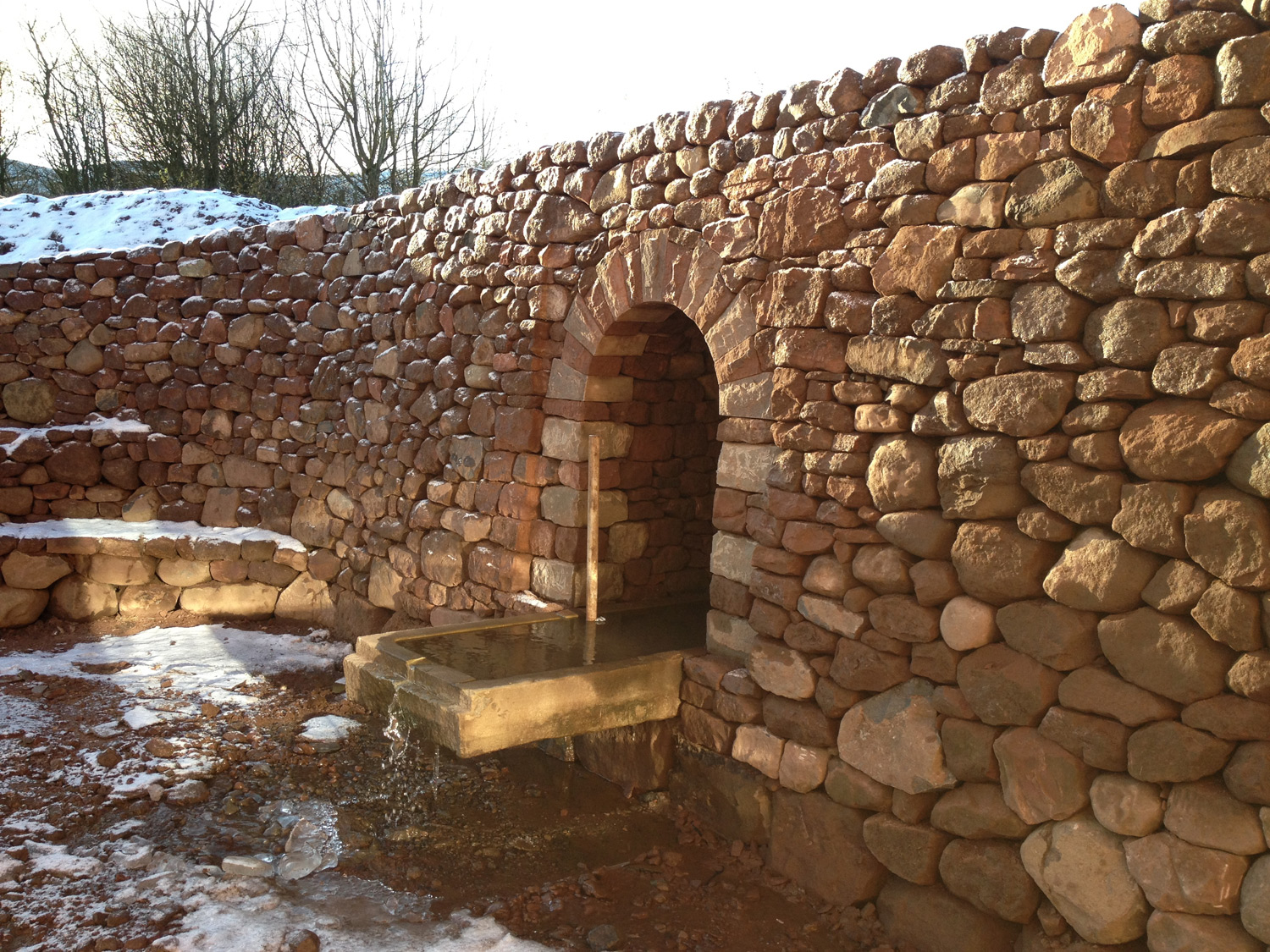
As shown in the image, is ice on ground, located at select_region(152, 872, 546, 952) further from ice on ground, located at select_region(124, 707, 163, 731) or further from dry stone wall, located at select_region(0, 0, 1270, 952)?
ice on ground, located at select_region(124, 707, 163, 731)

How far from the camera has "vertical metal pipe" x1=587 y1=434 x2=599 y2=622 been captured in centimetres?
511

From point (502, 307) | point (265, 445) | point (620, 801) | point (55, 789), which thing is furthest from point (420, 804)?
point (265, 445)

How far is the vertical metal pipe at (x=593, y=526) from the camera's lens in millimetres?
5105

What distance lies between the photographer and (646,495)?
566 centimetres

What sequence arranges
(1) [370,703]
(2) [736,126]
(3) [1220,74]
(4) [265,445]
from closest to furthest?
1. (3) [1220,74]
2. (2) [736,126]
3. (1) [370,703]
4. (4) [265,445]

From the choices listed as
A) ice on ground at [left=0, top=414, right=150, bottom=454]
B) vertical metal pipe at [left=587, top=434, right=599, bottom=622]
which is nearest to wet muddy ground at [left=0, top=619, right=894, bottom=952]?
vertical metal pipe at [left=587, top=434, right=599, bottom=622]

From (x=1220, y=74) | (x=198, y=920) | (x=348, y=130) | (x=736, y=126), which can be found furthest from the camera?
(x=348, y=130)

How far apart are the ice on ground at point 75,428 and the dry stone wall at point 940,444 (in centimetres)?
338

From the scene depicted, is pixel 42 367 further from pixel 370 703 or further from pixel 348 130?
pixel 348 130

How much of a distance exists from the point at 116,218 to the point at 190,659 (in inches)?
197

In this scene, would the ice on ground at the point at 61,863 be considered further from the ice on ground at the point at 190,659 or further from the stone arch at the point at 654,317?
the stone arch at the point at 654,317

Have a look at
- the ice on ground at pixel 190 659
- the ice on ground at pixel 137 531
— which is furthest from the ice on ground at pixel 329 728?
the ice on ground at pixel 137 531

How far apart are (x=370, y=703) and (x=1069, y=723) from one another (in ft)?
9.79

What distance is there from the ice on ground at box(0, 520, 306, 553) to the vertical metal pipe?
3183 millimetres
